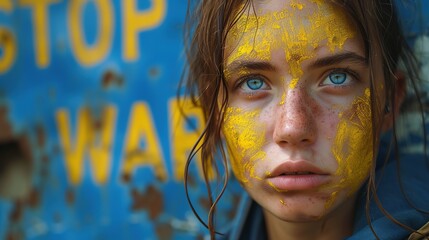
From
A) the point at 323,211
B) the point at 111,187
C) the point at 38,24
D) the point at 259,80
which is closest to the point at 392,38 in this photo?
the point at 259,80

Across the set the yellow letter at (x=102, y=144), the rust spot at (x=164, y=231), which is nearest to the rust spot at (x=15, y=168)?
the yellow letter at (x=102, y=144)

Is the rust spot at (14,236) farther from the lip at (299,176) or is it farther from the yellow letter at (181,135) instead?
the lip at (299,176)

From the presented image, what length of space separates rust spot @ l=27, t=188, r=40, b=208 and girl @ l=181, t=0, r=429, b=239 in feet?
4.07

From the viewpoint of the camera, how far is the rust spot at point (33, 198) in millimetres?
2492

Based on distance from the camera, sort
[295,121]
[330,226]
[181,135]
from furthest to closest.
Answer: [181,135] → [330,226] → [295,121]

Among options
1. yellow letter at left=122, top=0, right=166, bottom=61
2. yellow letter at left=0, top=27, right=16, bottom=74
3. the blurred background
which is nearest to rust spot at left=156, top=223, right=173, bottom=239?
the blurred background

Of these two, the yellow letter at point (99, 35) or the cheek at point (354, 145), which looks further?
the yellow letter at point (99, 35)

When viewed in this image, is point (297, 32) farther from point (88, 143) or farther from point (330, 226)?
point (88, 143)

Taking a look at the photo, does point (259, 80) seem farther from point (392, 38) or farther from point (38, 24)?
point (38, 24)

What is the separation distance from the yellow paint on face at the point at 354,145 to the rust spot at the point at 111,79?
117 centimetres

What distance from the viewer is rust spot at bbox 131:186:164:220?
7.64 feet

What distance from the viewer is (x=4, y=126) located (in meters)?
2.51

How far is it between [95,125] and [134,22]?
0.43m

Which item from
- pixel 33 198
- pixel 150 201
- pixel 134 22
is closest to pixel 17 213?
pixel 33 198
